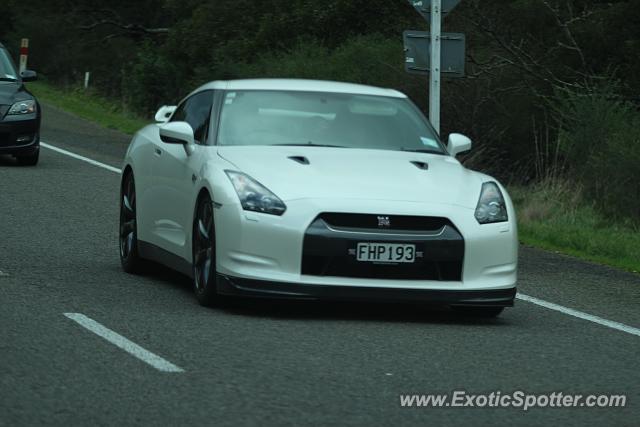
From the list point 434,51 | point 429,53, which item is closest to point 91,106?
point 429,53

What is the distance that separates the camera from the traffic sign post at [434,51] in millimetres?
17469

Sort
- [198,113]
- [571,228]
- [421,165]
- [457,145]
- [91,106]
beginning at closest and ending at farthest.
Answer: [421,165], [457,145], [198,113], [571,228], [91,106]

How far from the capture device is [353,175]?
9586 mm

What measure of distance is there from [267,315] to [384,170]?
45.2 inches

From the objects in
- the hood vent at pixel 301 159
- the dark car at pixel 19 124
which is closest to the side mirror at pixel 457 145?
the hood vent at pixel 301 159

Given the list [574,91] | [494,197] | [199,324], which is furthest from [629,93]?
Result: [199,324]

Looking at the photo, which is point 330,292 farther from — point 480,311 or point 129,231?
point 129,231

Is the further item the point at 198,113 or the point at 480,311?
the point at 198,113

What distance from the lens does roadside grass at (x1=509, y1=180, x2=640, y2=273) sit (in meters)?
14.8

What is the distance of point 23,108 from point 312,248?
12007mm

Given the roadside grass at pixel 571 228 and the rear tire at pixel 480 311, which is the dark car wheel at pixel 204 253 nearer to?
the rear tire at pixel 480 311

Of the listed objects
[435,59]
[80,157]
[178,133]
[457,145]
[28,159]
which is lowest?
[80,157]

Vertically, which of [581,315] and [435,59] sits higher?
[435,59]

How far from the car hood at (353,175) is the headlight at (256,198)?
37 mm
